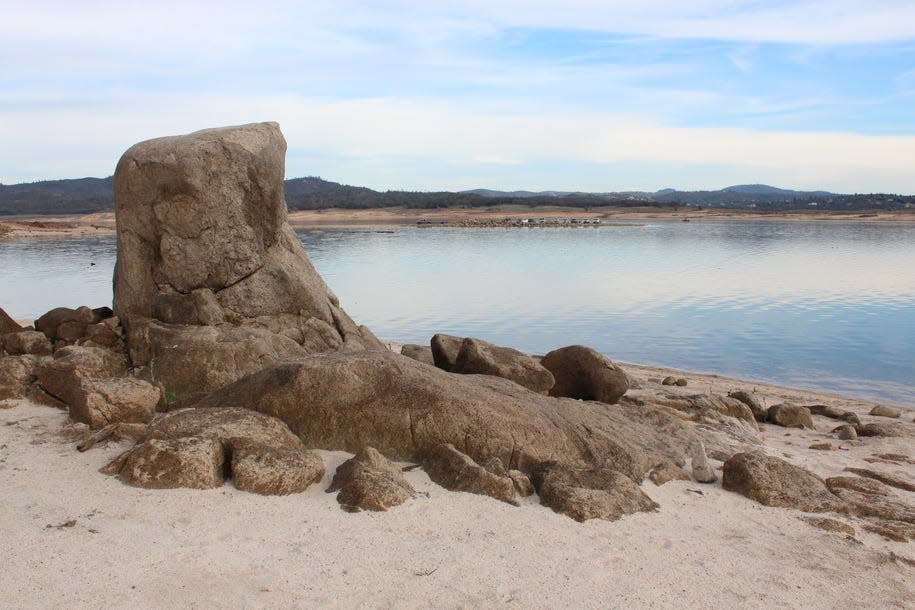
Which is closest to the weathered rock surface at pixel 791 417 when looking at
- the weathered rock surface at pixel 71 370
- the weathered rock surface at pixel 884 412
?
the weathered rock surface at pixel 884 412

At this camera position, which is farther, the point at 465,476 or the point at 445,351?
the point at 445,351

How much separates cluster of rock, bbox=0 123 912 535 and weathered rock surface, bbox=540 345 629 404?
24 millimetres

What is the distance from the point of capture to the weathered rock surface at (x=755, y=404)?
10.5 metres

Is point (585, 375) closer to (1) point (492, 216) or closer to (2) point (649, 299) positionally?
(2) point (649, 299)

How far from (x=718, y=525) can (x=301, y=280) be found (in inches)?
264

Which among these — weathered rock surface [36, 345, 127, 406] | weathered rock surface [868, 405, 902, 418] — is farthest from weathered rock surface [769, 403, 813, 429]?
weathered rock surface [36, 345, 127, 406]

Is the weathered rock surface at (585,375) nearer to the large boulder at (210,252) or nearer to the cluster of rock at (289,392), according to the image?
the cluster of rock at (289,392)

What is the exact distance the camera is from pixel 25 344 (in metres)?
9.31

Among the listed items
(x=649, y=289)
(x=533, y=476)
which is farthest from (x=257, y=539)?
(x=649, y=289)

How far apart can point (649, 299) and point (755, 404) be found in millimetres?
14368

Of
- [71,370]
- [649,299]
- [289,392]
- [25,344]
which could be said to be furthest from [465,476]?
[649,299]

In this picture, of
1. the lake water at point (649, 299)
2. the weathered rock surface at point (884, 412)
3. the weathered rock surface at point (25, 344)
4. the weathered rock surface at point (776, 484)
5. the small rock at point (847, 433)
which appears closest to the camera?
the weathered rock surface at point (776, 484)

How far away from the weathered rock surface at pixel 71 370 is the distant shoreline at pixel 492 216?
2984 inches

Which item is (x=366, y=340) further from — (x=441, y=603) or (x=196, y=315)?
(x=441, y=603)
